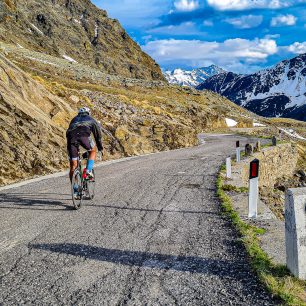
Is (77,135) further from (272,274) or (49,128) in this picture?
(49,128)

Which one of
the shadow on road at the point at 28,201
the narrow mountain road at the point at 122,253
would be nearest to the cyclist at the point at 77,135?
the shadow on road at the point at 28,201

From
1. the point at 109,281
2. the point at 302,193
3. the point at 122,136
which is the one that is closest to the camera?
the point at 302,193

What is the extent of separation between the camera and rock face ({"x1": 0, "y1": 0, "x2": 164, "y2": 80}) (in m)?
145

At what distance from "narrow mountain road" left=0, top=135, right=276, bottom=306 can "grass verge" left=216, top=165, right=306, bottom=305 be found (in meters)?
0.13

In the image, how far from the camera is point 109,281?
5.02m

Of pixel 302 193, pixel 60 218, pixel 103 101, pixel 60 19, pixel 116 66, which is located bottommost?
pixel 60 218

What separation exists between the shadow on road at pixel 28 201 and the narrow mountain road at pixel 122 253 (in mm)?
27

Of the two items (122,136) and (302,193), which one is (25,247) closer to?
(302,193)

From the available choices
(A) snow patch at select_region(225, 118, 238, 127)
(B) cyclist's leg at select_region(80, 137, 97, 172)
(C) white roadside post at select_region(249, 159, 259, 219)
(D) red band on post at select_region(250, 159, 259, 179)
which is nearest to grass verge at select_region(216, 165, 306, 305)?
(C) white roadside post at select_region(249, 159, 259, 219)

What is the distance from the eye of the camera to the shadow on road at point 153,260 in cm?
533

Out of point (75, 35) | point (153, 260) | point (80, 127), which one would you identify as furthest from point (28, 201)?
point (75, 35)

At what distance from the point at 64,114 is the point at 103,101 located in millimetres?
11095

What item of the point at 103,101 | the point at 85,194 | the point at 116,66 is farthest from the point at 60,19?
the point at 85,194

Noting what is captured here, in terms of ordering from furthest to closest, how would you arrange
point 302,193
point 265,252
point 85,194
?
1. point 85,194
2. point 265,252
3. point 302,193
